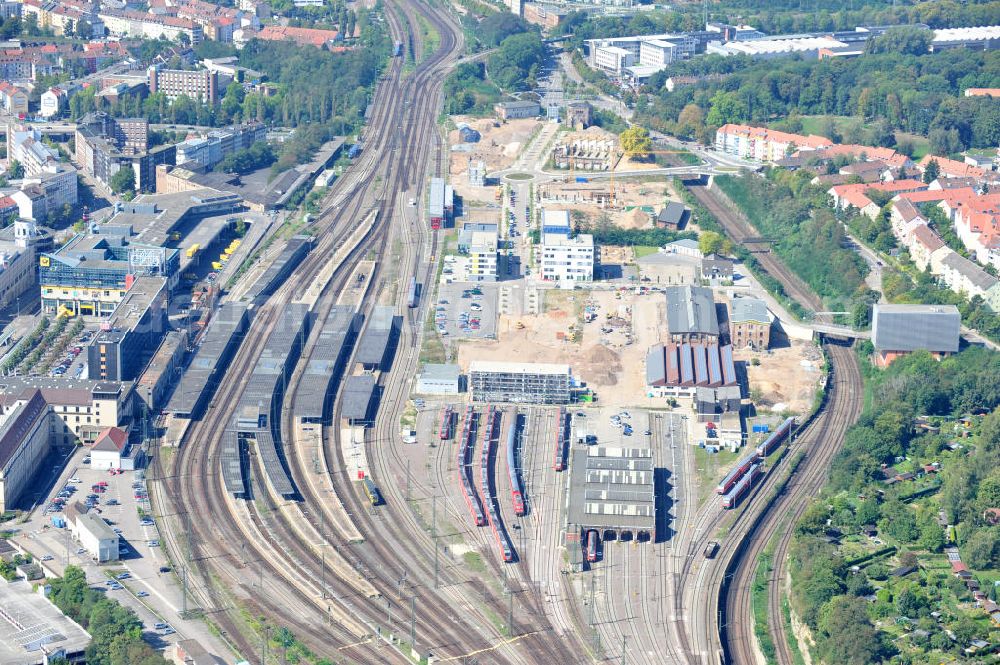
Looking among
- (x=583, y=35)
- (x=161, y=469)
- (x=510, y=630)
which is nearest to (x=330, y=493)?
(x=161, y=469)

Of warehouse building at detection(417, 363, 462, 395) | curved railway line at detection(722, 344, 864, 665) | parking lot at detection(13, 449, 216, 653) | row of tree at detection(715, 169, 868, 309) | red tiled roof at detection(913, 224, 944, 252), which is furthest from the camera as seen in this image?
red tiled roof at detection(913, 224, 944, 252)

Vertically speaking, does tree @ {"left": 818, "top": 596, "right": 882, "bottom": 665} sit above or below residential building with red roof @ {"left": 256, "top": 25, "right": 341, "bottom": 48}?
below

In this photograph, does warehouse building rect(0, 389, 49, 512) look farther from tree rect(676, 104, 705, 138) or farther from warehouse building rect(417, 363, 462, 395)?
tree rect(676, 104, 705, 138)

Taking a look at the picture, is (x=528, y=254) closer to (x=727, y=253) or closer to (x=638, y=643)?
(x=727, y=253)

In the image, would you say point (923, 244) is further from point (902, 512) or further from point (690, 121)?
point (902, 512)

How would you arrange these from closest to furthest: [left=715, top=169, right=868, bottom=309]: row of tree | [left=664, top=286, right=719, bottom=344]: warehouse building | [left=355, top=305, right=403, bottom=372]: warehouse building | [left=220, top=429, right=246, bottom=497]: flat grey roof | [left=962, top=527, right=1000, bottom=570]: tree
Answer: [left=962, top=527, right=1000, bottom=570]: tree
[left=220, top=429, right=246, bottom=497]: flat grey roof
[left=355, top=305, right=403, bottom=372]: warehouse building
[left=664, top=286, right=719, bottom=344]: warehouse building
[left=715, top=169, right=868, bottom=309]: row of tree

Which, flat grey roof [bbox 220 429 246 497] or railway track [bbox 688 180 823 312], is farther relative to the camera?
railway track [bbox 688 180 823 312]

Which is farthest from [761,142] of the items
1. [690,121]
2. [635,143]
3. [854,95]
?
[854,95]

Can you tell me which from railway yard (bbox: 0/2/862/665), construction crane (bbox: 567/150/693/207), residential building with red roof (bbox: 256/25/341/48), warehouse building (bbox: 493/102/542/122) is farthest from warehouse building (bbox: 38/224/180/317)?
residential building with red roof (bbox: 256/25/341/48)
